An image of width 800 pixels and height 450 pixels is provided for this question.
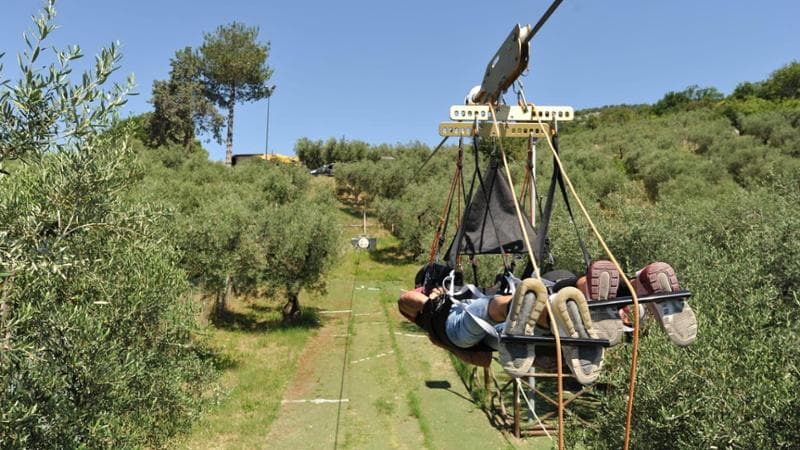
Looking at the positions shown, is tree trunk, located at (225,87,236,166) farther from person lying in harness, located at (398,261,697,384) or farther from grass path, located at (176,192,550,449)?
person lying in harness, located at (398,261,697,384)

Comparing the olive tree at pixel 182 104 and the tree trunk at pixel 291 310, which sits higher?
the olive tree at pixel 182 104

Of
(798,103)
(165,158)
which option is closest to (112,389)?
(165,158)

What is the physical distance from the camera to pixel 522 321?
3.50 m

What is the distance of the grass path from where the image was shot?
13.6 m

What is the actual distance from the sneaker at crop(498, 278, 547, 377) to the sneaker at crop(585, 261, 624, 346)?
665 millimetres

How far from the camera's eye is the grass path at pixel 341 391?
13602 millimetres

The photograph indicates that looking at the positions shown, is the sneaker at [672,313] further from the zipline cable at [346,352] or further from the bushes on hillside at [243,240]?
A: the bushes on hillside at [243,240]

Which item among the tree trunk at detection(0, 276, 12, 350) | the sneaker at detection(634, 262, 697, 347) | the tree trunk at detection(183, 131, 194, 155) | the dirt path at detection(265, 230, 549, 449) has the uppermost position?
the tree trunk at detection(183, 131, 194, 155)

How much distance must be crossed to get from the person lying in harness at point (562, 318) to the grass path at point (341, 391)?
7.61 m

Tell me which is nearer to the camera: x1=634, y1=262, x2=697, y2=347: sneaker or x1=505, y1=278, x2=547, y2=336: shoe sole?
x1=505, y1=278, x2=547, y2=336: shoe sole

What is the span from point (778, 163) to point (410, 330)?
88.4 feet

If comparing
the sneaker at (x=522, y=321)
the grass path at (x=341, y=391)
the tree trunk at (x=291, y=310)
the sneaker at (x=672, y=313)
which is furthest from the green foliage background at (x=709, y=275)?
the tree trunk at (x=291, y=310)

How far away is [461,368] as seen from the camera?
719 inches

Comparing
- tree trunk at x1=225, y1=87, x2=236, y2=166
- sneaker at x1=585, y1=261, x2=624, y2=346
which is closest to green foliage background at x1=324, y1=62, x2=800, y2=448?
sneaker at x1=585, y1=261, x2=624, y2=346
